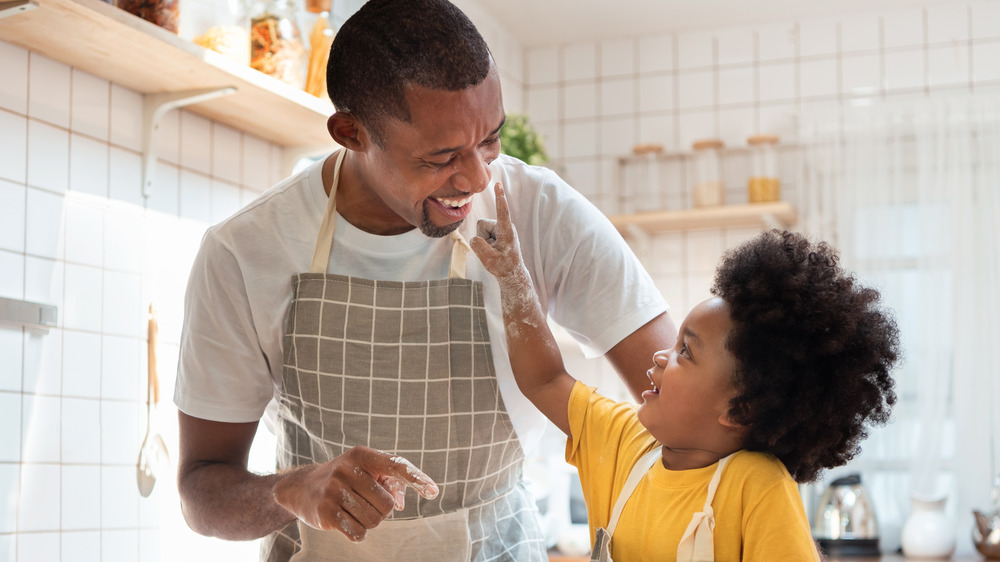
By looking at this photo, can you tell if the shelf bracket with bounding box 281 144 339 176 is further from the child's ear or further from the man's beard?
the child's ear

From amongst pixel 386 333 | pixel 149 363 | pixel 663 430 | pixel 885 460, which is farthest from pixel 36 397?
pixel 885 460

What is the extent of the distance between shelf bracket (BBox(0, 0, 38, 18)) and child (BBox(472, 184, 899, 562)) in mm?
796

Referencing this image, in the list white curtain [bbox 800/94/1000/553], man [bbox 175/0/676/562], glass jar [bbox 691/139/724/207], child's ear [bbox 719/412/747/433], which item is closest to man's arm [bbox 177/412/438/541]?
man [bbox 175/0/676/562]

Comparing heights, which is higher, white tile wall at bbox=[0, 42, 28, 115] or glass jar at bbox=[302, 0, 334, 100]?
glass jar at bbox=[302, 0, 334, 100]

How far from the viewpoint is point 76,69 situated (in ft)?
5.92

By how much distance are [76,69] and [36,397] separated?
58 centimetres

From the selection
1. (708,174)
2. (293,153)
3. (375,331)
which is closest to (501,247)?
(375,331)

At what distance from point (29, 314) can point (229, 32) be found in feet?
2.05

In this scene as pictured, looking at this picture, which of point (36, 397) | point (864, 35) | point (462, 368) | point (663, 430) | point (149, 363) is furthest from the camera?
point (864, 35)

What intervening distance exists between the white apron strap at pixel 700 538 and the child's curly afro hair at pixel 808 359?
0.10 meters

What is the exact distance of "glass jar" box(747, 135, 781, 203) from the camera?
394 cm

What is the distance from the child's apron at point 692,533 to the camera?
1.03 meters

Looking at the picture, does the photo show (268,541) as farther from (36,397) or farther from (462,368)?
(36,397)

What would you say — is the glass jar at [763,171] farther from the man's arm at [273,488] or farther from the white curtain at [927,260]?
the man's arm at [273,488]
